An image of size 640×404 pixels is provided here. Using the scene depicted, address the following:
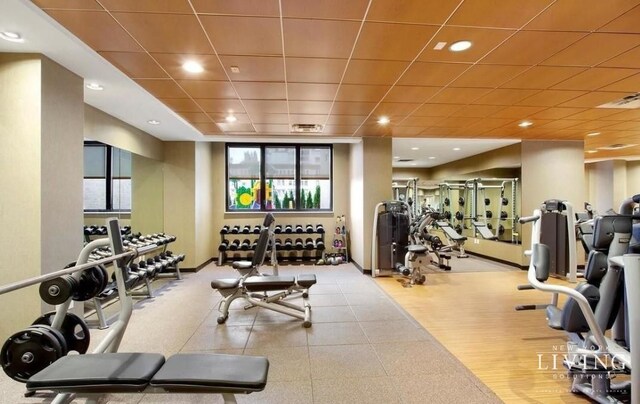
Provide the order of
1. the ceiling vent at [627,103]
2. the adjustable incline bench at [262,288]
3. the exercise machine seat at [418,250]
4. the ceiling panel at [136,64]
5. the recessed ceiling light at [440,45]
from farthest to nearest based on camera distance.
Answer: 1. the exercise machine seat at [418,250]
2. the ceiling vent at [627,103]
3. the adjustable incline bench at [262,288]
4. the ceiling panel at [136,64]
5. the recessed ceiling light at [440,45]

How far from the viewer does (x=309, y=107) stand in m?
4.28

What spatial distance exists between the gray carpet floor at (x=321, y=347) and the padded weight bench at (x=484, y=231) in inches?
174

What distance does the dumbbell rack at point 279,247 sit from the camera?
6793mm

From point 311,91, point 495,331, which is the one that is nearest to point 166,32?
point 311,91

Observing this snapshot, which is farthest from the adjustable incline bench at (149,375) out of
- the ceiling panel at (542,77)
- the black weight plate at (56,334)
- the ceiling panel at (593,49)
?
the ceiling panel at (542,77)

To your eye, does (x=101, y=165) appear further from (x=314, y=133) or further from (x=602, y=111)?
(x=602, y=111)

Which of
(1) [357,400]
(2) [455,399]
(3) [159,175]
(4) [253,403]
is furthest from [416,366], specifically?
(3) [159,175]

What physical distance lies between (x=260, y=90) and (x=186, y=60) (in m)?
0.93

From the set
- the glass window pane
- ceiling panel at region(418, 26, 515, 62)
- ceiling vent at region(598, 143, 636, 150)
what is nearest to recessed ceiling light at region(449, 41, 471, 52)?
ceiling panel at region(418, 26, 515, 62)

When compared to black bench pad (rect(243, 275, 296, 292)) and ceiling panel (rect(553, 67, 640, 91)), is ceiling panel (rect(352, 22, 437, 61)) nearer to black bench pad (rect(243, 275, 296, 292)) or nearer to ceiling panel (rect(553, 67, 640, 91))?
ceiling panel (rect(553, 67, 640, 91))

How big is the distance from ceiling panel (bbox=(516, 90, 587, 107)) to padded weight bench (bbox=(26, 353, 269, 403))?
172 inches

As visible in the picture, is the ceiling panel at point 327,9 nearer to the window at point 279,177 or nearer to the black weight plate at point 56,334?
the black weight plate at point 56,334

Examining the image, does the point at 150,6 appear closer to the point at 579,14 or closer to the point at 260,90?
the point at 260,90

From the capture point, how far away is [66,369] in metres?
1.47
